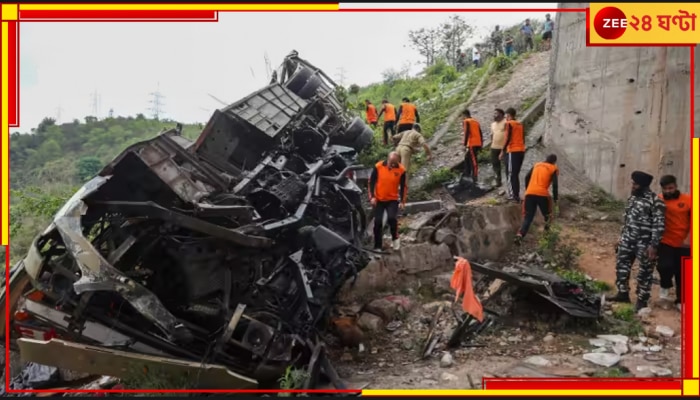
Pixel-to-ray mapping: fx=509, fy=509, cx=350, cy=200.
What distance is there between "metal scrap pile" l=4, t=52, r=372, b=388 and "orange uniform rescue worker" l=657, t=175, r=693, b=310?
114 inches

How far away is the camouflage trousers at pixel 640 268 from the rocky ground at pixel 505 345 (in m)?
0.19

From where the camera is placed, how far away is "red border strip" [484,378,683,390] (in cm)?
361

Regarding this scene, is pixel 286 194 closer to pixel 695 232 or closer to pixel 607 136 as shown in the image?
pixel 695 232

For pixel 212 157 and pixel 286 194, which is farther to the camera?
pixel 212 157

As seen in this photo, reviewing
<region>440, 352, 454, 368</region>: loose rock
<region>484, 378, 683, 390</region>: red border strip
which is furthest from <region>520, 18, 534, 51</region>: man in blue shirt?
<region>484, 378, 683, 390</region>: red border strip

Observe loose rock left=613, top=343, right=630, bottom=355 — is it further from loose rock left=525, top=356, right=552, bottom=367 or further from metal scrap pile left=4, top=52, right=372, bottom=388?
metal scrap pile left=4, top=52, right=372, bottom=388

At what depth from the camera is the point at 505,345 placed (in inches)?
181

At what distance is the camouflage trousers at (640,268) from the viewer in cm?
470

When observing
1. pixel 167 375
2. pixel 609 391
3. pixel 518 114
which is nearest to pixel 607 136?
pixel 518 114

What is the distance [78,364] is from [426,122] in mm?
9501

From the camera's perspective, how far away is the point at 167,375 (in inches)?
141

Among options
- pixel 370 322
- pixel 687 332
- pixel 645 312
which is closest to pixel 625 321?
pixel 645 312

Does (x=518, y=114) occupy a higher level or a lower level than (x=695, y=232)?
higher

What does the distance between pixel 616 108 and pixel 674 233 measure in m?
2.66
